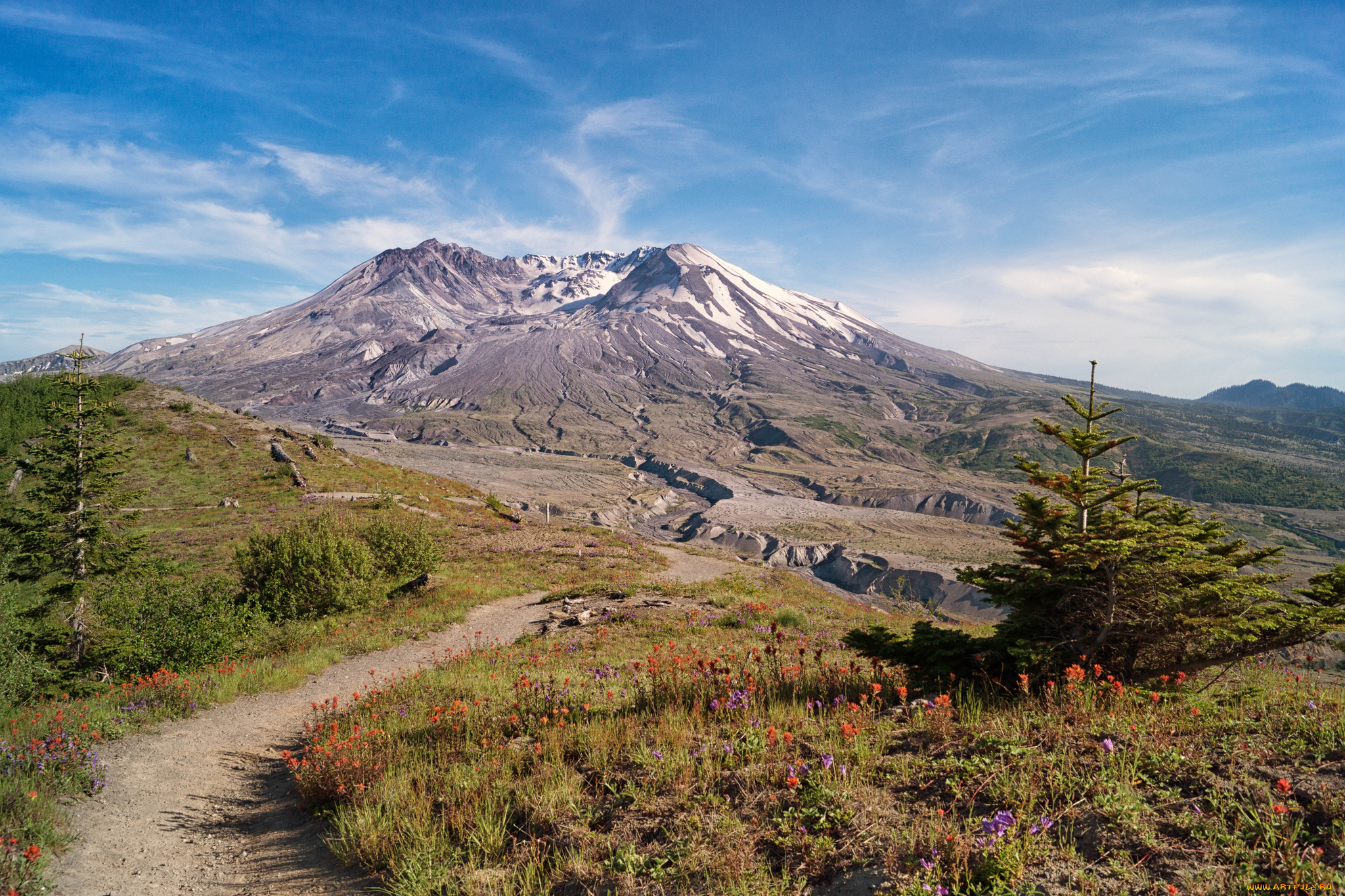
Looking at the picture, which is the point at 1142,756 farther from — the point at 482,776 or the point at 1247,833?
the point at 482,776

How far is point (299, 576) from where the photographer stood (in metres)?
15.4

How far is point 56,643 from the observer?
10.2 m

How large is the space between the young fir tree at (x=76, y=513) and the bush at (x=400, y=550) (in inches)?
306

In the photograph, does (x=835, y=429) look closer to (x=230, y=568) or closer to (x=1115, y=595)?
(x=230, y=568)

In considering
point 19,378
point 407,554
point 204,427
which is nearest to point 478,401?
point 19,378

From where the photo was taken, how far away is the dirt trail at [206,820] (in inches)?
181

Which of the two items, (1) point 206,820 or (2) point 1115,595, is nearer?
(2) point 1115,595

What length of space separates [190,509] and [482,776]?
32.1 m

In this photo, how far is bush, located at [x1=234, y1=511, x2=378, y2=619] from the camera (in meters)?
→ 15.2

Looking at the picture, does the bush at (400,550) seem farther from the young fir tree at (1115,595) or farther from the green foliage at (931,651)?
the young fir tree at (1115,595)

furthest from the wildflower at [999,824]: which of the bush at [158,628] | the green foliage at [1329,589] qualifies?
the bush at [158,628]

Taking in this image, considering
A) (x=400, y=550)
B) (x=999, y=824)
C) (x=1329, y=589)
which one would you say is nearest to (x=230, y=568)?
(x=400, y=550)

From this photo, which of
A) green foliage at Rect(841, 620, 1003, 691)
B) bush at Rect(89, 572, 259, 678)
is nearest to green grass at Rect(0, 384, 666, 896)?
bush at Rect(89, 572, 259, 678)

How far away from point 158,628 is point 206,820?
7824 millimetres
